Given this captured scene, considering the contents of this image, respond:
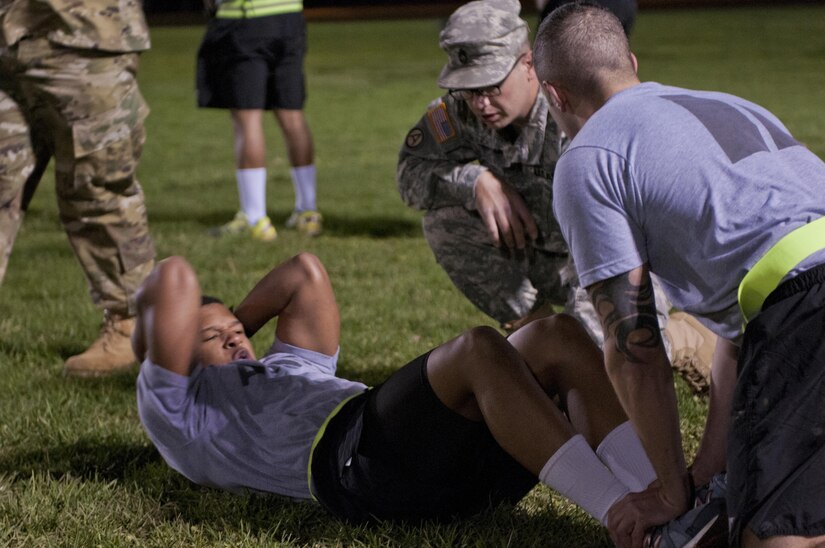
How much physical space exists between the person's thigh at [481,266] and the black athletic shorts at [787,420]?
1.92 meters

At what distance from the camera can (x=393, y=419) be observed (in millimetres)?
2781

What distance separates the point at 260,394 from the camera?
310 cm

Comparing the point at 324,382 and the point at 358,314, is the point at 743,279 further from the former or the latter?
the point at 358,314

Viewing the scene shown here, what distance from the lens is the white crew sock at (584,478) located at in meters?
2.61

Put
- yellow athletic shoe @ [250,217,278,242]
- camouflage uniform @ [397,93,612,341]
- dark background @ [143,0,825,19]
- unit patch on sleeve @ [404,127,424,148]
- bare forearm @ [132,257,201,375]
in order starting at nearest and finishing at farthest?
bare forearm @ [132,257,201,375]
camouflage uniform @ [397,93,612,341]
unit patch on sleeve @ [404,127,424,148]
yellow athletic shoe @ [250,217,278,242]
dark background @ [143,0,825,19]

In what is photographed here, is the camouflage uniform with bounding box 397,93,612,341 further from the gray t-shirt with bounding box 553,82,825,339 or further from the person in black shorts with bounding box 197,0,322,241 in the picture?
the person in black shorts with bounding box 197,0,322,241

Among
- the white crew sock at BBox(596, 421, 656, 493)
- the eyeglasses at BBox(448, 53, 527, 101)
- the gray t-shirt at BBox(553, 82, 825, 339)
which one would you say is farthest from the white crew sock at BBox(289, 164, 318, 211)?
the gray t-shirt at BBox(553, 82, 825, 339)

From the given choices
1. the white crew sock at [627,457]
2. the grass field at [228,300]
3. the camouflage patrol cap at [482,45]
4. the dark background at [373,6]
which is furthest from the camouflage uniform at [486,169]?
the dark background at [373,6]

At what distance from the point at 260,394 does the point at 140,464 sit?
1.89 ft

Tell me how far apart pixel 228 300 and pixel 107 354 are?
3.76 feet

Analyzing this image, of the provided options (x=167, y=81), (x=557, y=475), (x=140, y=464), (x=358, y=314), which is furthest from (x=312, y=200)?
(x=167, y=81)

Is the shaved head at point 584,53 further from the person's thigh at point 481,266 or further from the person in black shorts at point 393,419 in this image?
the person's thigh at point 481,266

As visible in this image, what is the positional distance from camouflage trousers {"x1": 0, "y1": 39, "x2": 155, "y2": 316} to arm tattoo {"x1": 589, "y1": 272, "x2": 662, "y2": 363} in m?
2.31

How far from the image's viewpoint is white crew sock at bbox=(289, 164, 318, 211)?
739cm
